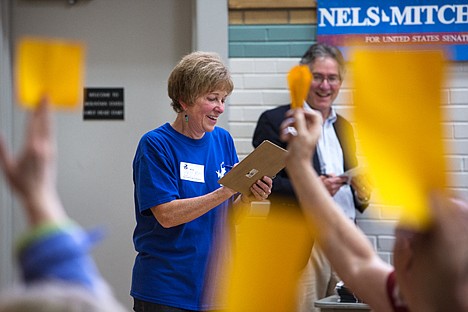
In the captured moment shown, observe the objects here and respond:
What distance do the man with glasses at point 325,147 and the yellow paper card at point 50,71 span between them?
3683mm

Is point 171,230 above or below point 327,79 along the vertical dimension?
below

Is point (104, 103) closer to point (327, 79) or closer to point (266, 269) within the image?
point (327, 79)

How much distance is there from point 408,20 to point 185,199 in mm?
2855

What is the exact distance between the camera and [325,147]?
5039 mm

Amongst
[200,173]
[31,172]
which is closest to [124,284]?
[200,173]

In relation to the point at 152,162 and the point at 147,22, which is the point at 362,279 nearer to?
the point at 152,162

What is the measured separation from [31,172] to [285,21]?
462 cm

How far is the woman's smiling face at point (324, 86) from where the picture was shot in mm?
5105

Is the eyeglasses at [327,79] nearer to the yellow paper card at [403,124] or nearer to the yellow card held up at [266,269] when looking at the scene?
the yellow card held up at [266,269]

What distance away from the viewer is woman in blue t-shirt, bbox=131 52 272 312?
3273 millimetres

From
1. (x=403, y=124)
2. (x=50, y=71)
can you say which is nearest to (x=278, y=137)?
(x=403, y=124)

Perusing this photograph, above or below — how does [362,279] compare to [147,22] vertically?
below

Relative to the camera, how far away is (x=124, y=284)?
578 cm

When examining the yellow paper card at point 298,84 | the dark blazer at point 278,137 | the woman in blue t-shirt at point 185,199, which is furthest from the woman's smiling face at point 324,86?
the yellow paper card at point 298,84
